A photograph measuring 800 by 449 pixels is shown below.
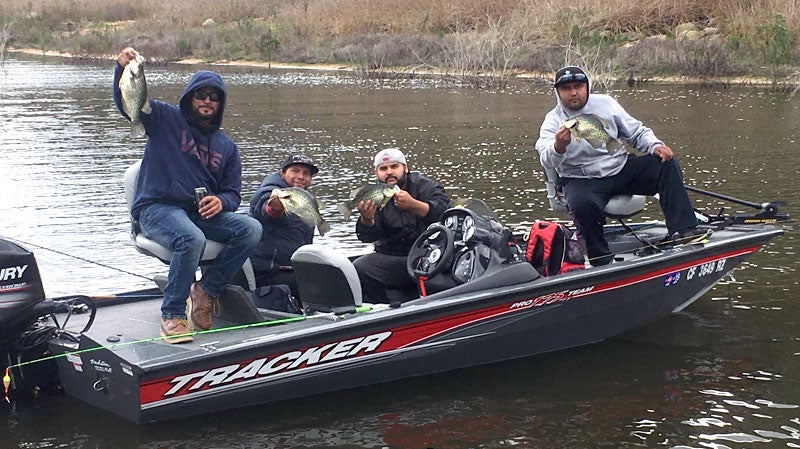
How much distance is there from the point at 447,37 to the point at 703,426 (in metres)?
37.0

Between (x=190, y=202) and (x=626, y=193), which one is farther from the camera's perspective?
(x=626, y=193)

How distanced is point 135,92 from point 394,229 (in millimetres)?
2147

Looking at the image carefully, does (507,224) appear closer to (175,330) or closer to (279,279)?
(279,279)

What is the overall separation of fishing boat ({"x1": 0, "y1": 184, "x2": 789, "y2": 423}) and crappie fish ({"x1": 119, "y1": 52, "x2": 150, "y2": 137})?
99 cm

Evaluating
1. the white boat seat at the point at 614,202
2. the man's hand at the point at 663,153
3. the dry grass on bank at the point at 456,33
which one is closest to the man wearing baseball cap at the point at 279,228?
the white boat seat at the point at 614,202

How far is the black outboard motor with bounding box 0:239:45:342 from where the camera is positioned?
595 cm

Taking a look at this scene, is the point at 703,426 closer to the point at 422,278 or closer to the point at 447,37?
the point at 422,278

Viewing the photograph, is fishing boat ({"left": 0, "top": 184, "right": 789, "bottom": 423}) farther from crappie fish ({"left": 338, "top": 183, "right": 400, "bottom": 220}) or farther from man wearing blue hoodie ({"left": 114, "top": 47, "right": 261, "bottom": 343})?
crappie fish ({"left": 338, "top": 183, "right": 400, "bottom": 220})

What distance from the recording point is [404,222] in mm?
7316

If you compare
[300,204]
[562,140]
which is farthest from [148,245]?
[562,140]

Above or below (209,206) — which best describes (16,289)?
below

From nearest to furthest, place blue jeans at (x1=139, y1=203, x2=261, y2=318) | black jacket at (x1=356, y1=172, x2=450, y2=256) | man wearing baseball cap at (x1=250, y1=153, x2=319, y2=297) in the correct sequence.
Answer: blue jeans at (x1=139, y1=203, x2=261, y2=318), man wearing baseball cap at (x1=250, y1=153, x2=319, y2=297), black jacket at (x1=356, y1=172, x2=450, y2=256)

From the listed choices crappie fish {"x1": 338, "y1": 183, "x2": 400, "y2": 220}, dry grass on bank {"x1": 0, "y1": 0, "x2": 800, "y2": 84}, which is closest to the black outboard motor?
crappie fish {"x1": 338, "y1": 183, "x2": 400, "y2": 220}

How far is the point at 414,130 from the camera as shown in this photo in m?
21.3
